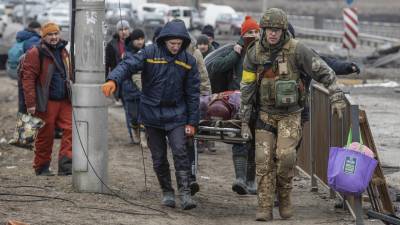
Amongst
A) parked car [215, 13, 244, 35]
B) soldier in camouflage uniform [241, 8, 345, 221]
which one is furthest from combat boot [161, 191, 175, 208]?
parked car [215, 13, 244, 35]

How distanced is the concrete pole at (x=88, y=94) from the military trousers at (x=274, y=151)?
1.55 metres

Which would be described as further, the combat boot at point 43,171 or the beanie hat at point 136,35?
the beanie hat at point 136,35

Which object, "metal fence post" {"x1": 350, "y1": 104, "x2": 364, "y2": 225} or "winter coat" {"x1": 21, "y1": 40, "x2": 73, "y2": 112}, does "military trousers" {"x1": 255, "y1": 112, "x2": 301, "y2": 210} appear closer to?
"metal fence post" {"x1": 350, "y1": 104, "x2": 364, "y2": 225}

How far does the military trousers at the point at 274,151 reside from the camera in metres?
10.1

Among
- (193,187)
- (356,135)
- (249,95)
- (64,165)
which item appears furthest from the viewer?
(64,165)

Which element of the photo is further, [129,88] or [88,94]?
[129,88]

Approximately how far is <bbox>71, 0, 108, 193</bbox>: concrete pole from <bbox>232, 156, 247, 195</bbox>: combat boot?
67.8 inches

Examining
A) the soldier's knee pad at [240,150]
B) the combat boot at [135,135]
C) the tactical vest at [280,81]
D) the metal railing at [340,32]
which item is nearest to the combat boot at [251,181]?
the soldier's knee pad at [240,150]

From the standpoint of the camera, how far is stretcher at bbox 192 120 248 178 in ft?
35.1

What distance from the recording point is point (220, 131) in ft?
35.3

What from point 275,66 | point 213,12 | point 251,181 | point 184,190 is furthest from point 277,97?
point 213,12

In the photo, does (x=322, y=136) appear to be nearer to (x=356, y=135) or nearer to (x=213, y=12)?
(x=356, y=135)

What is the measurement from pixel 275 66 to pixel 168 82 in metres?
1.05

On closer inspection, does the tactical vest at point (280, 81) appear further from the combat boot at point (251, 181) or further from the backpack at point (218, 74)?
the combat boot at point (251, 181)
